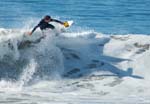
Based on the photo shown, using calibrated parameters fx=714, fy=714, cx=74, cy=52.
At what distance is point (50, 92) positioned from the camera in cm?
2969

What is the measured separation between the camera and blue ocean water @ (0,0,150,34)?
48.6 m

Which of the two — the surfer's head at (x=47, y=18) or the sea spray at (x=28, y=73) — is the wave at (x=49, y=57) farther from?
the surfer's head at (x=47, y=18)

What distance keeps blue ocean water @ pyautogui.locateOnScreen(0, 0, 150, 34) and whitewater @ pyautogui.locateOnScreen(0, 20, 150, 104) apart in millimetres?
10031

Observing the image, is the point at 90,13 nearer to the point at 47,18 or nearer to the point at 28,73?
the point at 47,18

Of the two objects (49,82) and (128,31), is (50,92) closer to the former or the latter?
(49,82)

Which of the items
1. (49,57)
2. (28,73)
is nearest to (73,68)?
(49,57)

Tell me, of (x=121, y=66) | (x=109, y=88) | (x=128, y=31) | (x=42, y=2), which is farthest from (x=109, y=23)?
(x=109, y=88)

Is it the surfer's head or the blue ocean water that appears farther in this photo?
the blue ocean water

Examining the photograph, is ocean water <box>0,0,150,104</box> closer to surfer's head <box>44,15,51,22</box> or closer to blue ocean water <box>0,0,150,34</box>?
surfer's head <box>44,15,51,22</box>

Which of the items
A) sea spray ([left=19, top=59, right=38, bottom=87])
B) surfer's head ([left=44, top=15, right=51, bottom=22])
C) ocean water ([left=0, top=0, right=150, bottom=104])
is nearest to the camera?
ocean water ([left=0, top=0, right=150, bottom=104])

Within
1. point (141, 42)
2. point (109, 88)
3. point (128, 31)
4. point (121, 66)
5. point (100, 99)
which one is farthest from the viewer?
Answer: point (128, 31)

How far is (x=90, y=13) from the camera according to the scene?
5538cm

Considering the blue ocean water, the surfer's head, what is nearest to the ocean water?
the surfer's head

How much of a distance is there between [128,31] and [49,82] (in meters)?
16.7
